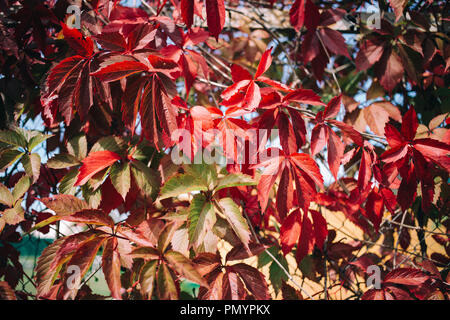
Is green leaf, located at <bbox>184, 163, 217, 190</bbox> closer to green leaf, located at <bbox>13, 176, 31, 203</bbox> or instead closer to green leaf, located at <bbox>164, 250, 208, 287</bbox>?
green leaf, located at <bbox>164, 250, 208, 287</bbox>

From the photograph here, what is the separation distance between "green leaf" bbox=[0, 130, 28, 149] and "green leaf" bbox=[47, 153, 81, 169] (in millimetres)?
102

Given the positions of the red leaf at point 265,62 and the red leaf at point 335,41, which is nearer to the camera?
the red leaf at point 265,62

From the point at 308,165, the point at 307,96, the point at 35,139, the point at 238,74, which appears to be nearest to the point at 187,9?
the point at 238,74

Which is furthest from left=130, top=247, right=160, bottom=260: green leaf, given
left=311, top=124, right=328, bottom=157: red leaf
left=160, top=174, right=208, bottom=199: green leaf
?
left=311, top=124, right=328, bottom=157: red leaf

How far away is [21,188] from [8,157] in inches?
3.5

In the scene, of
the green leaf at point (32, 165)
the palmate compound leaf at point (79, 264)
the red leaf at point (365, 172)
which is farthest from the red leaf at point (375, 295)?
the green leaf at point (32, 165)

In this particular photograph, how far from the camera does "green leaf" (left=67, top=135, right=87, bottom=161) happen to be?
0.78 meters

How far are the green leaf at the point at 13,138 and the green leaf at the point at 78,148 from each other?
114 millimetres

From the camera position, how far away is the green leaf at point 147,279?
556mm

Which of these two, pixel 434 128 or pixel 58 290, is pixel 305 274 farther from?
pixel 58 290

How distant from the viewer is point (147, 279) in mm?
563

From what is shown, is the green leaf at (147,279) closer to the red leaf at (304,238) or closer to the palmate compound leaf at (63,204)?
the palmate compound leaf at (63,204)
